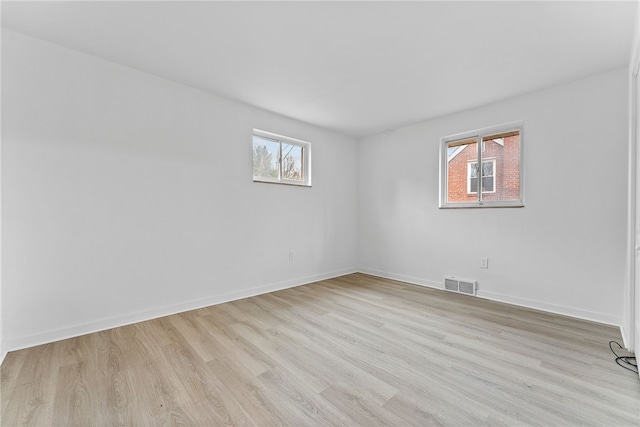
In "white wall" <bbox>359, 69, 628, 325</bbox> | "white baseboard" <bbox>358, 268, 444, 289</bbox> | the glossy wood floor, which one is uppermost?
"white wall" <bbox>359, 69, 628, 325</bbox>

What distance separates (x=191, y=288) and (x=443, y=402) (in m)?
2.53

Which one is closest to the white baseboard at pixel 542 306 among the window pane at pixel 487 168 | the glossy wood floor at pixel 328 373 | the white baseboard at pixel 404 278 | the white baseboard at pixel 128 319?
the white baseboard at pixel 404 278

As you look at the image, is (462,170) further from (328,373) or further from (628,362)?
(328,373)

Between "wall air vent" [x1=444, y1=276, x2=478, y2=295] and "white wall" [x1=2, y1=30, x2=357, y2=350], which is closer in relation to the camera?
"white wall" [x1=2, y1=30, x2=357, y2=350]

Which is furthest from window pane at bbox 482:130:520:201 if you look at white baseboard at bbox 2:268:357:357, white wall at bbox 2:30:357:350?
white baseboard at bbox 2:268:357:357

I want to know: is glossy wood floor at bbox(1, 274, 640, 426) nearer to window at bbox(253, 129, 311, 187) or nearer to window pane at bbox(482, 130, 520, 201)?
window pane at bbox(482, 130, 520, 201)

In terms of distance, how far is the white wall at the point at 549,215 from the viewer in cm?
255

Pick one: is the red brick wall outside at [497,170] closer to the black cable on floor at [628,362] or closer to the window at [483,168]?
the window at [483,168]

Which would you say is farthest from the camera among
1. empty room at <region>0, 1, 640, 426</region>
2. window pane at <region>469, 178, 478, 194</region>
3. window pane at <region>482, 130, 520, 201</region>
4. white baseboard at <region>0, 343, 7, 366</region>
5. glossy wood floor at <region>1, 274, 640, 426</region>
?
window pane at <region>469, 178, 478, 194</region>

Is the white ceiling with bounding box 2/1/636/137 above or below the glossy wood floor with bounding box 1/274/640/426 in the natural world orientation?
above

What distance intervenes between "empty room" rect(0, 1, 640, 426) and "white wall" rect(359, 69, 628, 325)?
0.07ft

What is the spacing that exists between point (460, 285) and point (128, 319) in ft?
12.3

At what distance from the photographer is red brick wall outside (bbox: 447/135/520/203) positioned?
10.5 feet

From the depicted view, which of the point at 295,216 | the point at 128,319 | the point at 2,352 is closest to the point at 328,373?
the point at 128,319
